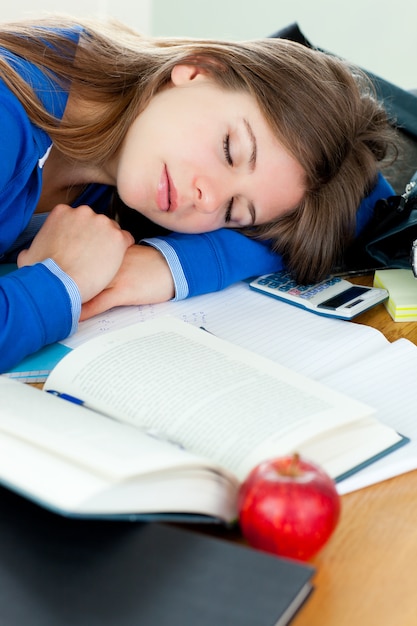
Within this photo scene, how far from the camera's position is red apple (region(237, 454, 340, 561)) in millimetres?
535

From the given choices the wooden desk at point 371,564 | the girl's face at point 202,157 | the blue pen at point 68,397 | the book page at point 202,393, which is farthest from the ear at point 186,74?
the wooden desk at point 371,564

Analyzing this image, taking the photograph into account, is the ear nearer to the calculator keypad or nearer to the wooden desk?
the calculator keypad

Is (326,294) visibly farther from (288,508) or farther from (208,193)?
(288,508)

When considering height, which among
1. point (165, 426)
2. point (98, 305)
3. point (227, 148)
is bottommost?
point (98, 305)

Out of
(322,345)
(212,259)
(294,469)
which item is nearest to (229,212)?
(212,259)

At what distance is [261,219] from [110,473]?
2.46ft

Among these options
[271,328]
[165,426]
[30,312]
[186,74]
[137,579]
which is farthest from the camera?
[186,74]

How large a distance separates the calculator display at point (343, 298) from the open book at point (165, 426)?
290mm

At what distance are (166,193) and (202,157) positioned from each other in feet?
0.27

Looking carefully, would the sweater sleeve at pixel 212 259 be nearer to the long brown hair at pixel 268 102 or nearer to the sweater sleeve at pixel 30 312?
the long brown hair at pixel 268 102

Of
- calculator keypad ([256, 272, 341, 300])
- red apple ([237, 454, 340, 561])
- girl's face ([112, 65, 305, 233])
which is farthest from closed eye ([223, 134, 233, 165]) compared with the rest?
red apple ([237, 454, 340, 561])

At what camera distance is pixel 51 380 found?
778mm

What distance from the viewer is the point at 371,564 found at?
1.89ft

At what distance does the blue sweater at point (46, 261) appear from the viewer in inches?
35.3
